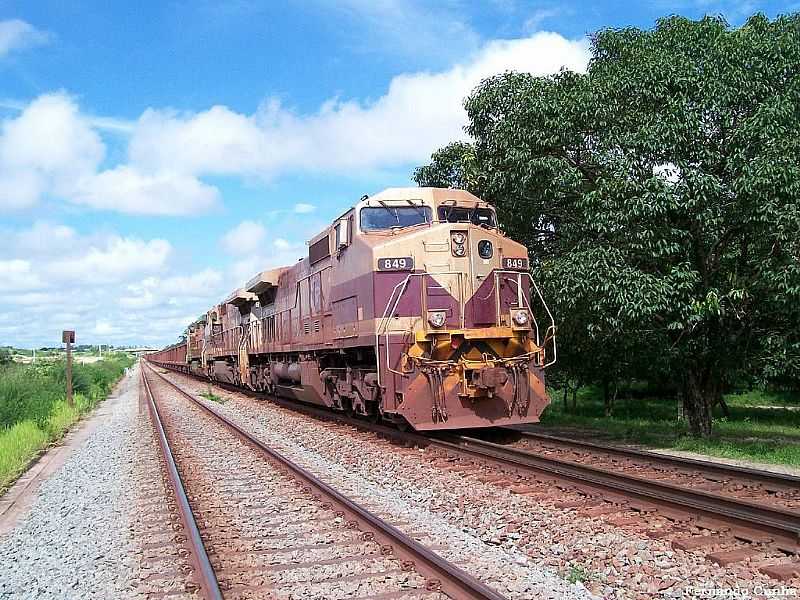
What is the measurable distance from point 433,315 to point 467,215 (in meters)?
2.42

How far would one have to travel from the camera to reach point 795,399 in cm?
3556

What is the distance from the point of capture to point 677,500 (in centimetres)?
647

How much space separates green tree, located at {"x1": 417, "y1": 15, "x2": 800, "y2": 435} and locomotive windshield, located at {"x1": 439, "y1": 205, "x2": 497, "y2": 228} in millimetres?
728

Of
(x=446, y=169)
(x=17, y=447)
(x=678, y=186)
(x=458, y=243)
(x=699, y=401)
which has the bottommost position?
(x=17, y=447)

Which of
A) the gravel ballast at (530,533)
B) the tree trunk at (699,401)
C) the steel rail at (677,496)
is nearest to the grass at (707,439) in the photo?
the tree trunk at (699,401)

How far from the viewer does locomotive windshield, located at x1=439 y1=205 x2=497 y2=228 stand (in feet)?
39.0

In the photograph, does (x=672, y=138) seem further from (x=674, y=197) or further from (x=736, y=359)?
(x=736, y=359)

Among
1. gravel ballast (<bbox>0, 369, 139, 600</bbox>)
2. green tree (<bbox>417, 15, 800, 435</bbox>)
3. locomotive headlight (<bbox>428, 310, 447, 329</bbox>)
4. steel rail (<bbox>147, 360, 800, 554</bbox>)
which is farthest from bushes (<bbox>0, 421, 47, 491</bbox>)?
green tree (<bbox>417, 15, 800, 435</bbox>)

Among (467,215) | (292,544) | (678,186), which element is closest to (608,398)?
(467,215)

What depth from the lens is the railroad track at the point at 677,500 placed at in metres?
5.33

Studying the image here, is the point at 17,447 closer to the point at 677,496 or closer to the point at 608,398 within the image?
the point at 677,496

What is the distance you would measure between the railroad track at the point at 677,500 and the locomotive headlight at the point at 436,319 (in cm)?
179

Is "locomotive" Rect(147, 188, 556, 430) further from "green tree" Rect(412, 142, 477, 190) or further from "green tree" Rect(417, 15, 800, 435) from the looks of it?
"green tree" Rect(412, 142, 477, 190)

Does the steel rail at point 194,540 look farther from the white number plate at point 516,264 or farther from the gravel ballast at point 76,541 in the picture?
the white number plate at point 516,264
